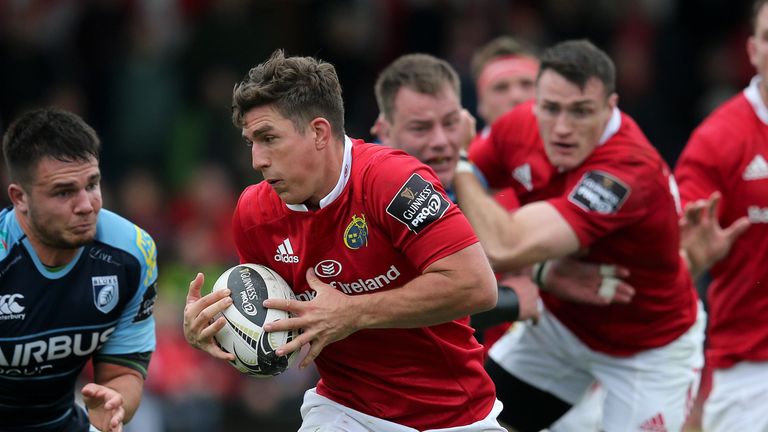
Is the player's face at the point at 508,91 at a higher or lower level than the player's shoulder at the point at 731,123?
lower

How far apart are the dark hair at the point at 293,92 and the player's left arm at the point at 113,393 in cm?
146

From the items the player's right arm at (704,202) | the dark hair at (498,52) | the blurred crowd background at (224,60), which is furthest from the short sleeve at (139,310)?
the blurred crowd background at (224,60)

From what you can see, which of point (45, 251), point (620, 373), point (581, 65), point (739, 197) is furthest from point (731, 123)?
point (45, 251)

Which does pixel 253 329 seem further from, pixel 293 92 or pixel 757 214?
pixel 757 214

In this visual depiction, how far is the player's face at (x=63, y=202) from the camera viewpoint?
595 cm

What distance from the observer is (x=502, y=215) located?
6.93 metres

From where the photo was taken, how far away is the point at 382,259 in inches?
215

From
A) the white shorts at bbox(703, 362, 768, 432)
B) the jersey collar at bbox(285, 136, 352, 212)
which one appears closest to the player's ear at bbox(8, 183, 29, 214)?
the jersey collar at bbox(285, 136, 352, 212)

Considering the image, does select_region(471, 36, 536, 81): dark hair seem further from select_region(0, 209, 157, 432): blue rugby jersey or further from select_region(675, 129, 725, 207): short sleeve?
select_region(0, 209, 157, 432): blue rugby jersey

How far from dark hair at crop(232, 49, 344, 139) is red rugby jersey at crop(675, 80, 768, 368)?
2.80 m

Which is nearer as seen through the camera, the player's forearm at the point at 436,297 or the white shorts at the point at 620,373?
the player's forearm at the point at 436,297

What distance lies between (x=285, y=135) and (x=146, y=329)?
1.70m

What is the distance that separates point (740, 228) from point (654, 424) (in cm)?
125

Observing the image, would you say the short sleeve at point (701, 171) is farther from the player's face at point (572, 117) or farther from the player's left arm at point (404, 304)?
the player's left arm at point (404, 304)
